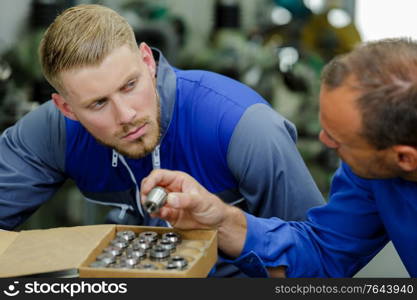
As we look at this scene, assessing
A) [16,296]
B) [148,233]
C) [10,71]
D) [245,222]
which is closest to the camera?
[16,296]

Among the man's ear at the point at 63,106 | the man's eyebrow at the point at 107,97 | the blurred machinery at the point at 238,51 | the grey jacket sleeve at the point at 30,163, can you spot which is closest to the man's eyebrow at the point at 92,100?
the man's eyebrow at the point at 107,97

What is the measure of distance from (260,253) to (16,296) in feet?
1.41

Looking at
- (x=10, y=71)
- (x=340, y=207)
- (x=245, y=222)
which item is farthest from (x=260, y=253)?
(x=10, y=71)

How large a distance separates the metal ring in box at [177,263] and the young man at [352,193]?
0.40ft

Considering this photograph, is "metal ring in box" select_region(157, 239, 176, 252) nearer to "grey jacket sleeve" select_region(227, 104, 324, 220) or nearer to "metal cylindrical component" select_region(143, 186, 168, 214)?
"metal cylindrical component" select_region(143, 186, 168, 214)

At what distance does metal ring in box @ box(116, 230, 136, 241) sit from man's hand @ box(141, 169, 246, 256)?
49 millimetres

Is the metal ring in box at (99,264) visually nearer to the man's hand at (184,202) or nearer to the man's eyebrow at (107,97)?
the man's hand at (184,202)

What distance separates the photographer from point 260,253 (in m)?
1.26

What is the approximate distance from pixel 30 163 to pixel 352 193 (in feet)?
2.45

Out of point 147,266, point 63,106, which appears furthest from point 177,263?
point 63,106

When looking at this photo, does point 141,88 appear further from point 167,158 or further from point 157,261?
point 157,261

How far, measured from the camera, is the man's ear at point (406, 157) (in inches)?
41.6

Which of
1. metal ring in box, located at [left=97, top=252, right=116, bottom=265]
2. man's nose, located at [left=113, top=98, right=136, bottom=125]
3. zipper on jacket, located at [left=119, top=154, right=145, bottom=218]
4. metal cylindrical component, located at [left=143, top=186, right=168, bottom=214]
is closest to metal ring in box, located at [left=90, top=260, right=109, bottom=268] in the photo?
metal ring in box, located at [left=97, top=252, right=116, bottom=265]

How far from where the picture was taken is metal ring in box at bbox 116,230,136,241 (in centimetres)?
114
